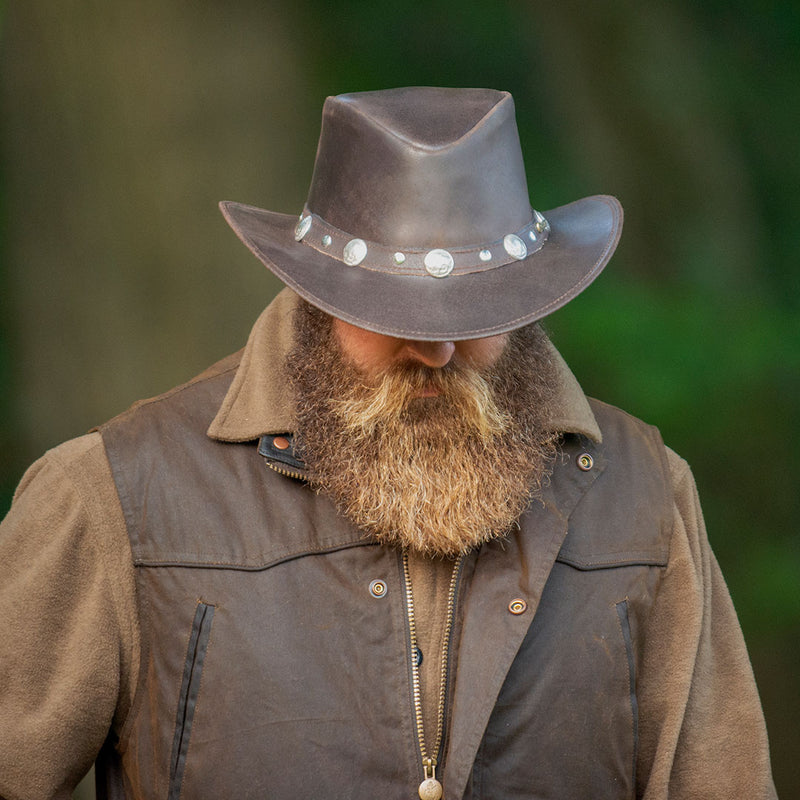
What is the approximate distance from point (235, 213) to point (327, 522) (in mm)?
633

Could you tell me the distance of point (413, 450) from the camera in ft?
7.52

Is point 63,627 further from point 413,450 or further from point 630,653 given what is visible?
point 630,653

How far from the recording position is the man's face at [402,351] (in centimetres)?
222

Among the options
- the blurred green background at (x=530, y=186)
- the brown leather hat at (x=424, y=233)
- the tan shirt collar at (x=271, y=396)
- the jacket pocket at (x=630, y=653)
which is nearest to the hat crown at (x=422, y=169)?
the brown leather hat at (x=424, y=233)

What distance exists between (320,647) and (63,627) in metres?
0.49

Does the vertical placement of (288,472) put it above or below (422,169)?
below

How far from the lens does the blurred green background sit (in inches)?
153

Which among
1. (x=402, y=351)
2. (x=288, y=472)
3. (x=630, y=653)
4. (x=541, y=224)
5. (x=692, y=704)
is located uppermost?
(x=541, y=224)

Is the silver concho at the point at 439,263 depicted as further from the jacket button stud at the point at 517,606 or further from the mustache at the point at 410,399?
the jacket button stud at the point at 517,606

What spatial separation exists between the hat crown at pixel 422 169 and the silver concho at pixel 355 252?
0.08 feet

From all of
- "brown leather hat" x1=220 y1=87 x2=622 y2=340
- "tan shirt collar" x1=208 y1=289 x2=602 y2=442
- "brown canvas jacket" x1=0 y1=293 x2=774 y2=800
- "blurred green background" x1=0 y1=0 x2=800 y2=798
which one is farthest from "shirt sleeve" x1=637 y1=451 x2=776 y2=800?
"blurred green background" x1=0 y1=0 x2=800 y2=798

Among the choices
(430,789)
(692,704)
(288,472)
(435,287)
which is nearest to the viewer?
(435,287)

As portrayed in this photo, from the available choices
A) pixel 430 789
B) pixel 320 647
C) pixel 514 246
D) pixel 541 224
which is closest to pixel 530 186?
pixel 541 224

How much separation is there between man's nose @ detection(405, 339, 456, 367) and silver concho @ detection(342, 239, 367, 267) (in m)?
0.20
